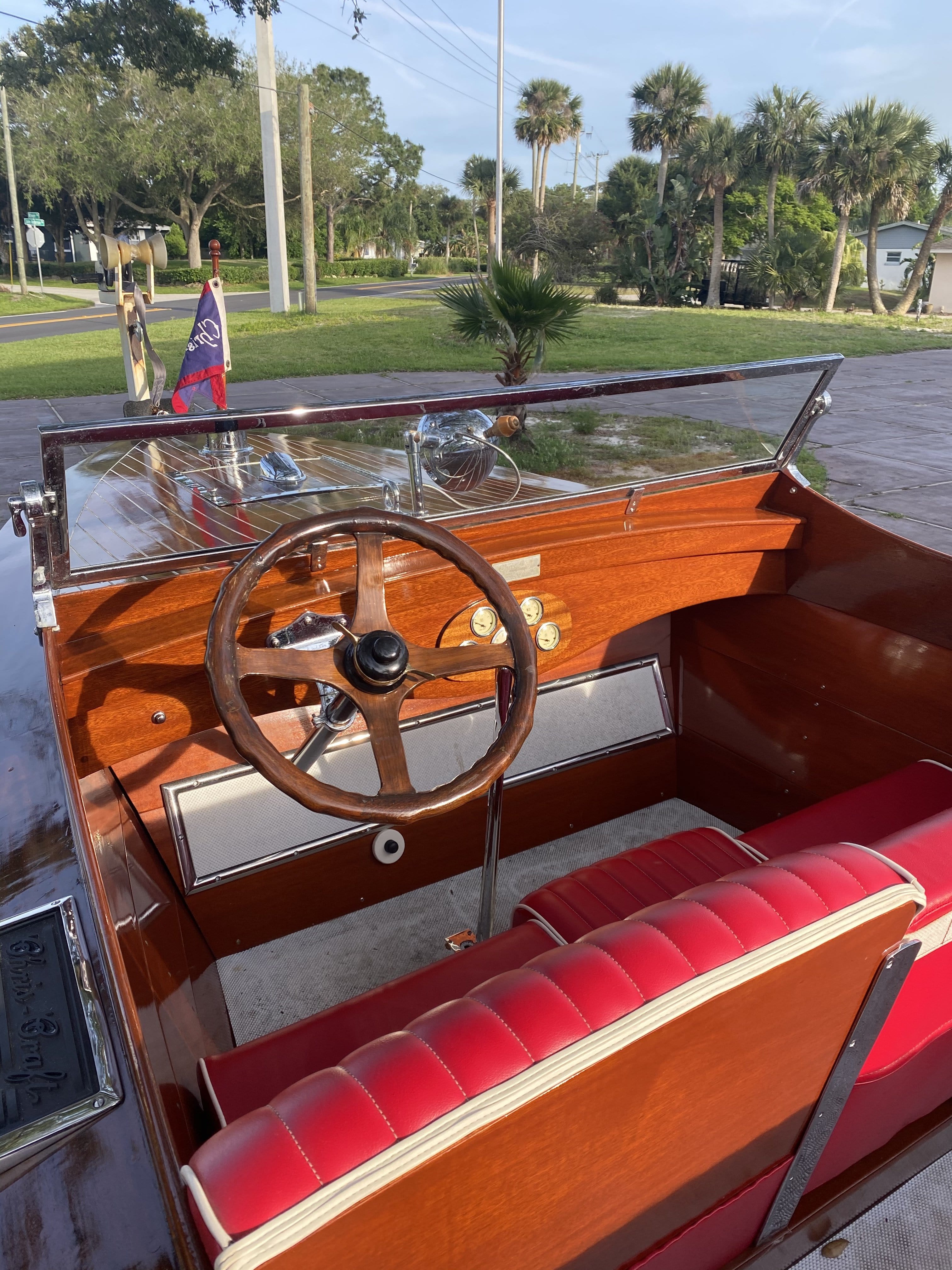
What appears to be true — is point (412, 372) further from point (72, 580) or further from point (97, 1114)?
point (97, 1114)

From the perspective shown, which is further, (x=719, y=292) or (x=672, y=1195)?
(x=719, y=292)

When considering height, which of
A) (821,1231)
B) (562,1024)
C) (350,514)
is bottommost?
(821,1231)

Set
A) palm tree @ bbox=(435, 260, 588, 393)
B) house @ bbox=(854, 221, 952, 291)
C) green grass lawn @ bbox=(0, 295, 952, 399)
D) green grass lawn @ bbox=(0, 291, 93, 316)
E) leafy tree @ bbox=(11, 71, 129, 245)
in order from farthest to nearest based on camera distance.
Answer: house @ bbox=(854, 221, 952, 291) → leafy tree @ bbox=(11, 71, 129, 245) → green grass lawn @ bbox=(0, 291, 93, 316) → green grass lawn @ bbox=(0, 295, 952, 399) → palm tree @ bbox=(435, 260, 588, 393)

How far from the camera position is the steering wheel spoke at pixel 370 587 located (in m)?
1.48

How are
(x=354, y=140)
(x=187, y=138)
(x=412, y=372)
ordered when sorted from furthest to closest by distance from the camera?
(x=354, y=140) < (x=187, y=138) < (x=412, y=372)

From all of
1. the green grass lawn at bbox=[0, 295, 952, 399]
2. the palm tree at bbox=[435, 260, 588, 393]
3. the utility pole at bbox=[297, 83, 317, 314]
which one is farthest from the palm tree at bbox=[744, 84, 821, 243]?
the palm tree at bbox=[435, 260, 588, 393]

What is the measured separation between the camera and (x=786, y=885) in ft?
3.16

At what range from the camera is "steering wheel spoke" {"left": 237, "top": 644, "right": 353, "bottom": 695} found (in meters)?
1.39

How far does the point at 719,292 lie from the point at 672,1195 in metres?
26.2

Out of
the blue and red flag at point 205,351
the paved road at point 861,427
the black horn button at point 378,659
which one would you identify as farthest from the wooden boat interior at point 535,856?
the paved road at point 861,427

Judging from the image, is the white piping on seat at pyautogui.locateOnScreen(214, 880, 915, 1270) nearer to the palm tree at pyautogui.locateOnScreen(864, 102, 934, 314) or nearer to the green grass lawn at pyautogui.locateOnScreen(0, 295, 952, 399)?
the green grass lawn at pyautogui.locateOnScreen(0, 295, 952, 399)

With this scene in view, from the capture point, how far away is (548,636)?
207 centimetres

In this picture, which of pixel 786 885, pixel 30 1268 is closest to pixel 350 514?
pixel 786 885

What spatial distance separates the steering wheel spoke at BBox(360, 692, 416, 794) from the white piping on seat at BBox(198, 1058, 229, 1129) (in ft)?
1.62
